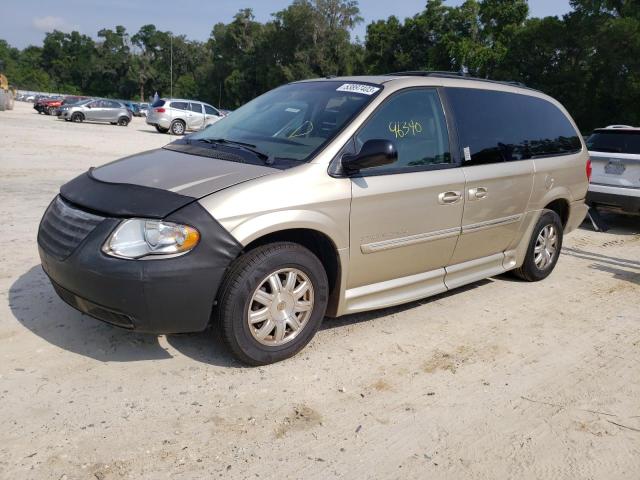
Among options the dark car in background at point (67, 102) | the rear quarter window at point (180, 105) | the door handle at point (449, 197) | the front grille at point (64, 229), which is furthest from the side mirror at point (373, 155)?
the dark car in background at point (67, 102)

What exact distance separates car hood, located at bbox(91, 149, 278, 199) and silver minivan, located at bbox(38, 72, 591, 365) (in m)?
0.01

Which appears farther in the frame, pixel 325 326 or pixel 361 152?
pixel 325 326

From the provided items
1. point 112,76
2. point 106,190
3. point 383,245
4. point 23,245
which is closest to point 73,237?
point 106,190

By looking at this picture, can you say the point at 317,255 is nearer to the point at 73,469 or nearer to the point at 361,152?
the point at 361,152

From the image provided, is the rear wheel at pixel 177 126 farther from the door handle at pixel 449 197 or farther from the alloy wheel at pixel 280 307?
the alloy wheel at pixel 280 307

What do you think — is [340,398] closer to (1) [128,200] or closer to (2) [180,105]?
(1) [128,200]

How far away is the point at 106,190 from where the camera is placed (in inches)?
132

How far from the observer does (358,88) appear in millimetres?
4137

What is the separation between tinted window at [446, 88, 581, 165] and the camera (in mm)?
4520

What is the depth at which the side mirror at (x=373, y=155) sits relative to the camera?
11.5 feet

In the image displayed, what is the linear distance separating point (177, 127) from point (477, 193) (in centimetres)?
2433

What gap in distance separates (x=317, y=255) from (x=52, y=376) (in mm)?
1731

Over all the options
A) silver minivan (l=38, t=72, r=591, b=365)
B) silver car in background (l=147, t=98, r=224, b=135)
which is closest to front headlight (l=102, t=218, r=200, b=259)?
silver minivan (l=38, t=72, r=591, b=365)

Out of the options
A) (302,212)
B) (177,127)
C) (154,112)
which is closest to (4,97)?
(154,112)
